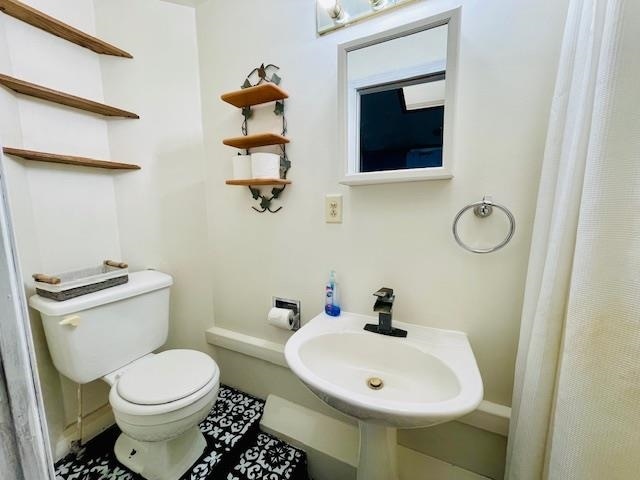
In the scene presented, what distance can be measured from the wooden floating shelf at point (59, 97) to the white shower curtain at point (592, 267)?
1.76 meters

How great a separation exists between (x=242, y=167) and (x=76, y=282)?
822 millimetres

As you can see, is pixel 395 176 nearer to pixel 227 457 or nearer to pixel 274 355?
pixel 274 355

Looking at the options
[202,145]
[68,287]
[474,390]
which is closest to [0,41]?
[202,145]

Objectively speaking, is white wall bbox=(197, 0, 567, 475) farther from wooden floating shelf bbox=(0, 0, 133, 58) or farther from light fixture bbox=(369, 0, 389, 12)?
wooden floating shelf bbox=(0, 0, 133, 58)

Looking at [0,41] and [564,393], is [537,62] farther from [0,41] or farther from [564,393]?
[0,41]

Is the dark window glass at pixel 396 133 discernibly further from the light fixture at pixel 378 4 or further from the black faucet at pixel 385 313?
the black faucet at pixel 385 313

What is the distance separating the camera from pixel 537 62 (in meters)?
0.79

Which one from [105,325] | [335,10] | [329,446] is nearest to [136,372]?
[105,325]

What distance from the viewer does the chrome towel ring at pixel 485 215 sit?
845 mm

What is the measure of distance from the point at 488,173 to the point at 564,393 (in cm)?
62

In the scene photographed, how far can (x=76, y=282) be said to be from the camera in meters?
1.10

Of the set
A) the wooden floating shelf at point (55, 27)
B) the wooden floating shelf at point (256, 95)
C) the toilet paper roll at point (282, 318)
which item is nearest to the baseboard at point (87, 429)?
the toilet paper roll at point (282, 318)

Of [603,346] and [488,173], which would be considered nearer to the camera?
[603,346]

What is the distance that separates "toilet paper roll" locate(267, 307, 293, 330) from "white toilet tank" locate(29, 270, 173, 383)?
1.93ft
